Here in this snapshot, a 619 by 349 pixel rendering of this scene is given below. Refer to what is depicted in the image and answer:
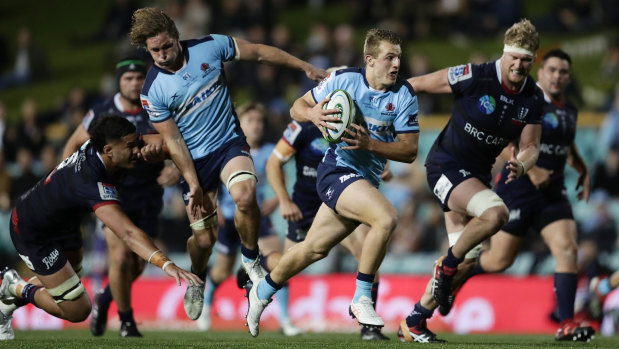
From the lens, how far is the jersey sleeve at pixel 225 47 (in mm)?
8930

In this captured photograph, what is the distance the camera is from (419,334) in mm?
8930

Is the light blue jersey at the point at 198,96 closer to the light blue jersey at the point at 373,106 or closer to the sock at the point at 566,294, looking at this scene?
the light blue jersey at the point at 373,106

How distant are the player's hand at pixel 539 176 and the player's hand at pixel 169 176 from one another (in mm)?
3852

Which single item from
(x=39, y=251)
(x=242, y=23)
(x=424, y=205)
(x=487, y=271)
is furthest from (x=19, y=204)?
(x=242, y=23)

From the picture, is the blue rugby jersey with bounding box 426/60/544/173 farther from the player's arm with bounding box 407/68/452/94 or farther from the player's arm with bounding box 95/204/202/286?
the player's arm with bounding box 95/204/202/286

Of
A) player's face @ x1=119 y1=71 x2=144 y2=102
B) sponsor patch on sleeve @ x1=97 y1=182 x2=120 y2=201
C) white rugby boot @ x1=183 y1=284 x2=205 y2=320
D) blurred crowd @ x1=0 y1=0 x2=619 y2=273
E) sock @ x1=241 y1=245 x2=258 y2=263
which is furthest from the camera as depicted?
blurred crowd @ x1=0 y1=0 x2=619 y2=273

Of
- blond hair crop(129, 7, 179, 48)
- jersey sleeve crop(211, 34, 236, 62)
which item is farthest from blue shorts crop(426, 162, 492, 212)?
blond hair crop(129, 7, 179, 48)

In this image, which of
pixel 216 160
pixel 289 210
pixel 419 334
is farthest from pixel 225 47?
pixel 419 334

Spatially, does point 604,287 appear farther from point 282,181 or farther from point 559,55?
point 282,181

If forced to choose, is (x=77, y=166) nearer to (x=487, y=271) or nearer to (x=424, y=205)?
(x=487, y=271)

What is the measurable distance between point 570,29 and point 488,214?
39.4ft

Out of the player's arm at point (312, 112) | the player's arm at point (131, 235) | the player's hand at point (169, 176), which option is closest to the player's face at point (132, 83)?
the player's hand at point (169, 176)

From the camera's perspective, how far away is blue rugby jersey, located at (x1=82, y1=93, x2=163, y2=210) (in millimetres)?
10406

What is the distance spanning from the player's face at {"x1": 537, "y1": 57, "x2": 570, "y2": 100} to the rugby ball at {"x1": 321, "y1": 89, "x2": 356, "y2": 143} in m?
3.09
